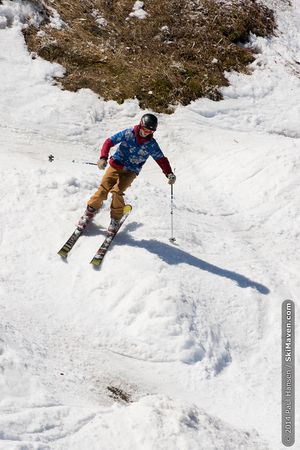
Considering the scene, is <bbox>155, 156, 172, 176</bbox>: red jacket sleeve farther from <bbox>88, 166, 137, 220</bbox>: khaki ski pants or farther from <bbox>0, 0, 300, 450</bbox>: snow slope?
<bbox>0, 0, 300, 450</bbox>: snow slope

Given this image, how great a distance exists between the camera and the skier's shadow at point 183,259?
1079 centimetres

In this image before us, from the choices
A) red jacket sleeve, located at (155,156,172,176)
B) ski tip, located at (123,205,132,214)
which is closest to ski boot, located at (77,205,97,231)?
ski tip, located at (123,205,132,214)

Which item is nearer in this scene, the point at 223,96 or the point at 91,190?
the point at 91,190

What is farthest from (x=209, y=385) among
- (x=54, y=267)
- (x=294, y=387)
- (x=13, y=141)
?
(x=13, y=141)

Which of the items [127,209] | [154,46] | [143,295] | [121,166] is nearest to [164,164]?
[121,166]

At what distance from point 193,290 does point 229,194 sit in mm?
5442

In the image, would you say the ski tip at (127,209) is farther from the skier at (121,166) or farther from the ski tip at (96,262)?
the ski tip at (96,262)

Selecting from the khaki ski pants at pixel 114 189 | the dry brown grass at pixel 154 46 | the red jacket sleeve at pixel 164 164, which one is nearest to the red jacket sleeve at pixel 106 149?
the khaki ski pants at pixel 114 189

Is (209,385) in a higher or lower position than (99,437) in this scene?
lower

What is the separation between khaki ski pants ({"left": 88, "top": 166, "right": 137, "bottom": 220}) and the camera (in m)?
10.7

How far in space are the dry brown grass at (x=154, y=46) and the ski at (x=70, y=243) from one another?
925 cm

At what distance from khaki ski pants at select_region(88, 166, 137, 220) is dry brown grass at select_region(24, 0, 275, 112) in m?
8.51

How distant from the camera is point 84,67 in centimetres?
1911

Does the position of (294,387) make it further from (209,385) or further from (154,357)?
(154,357)
